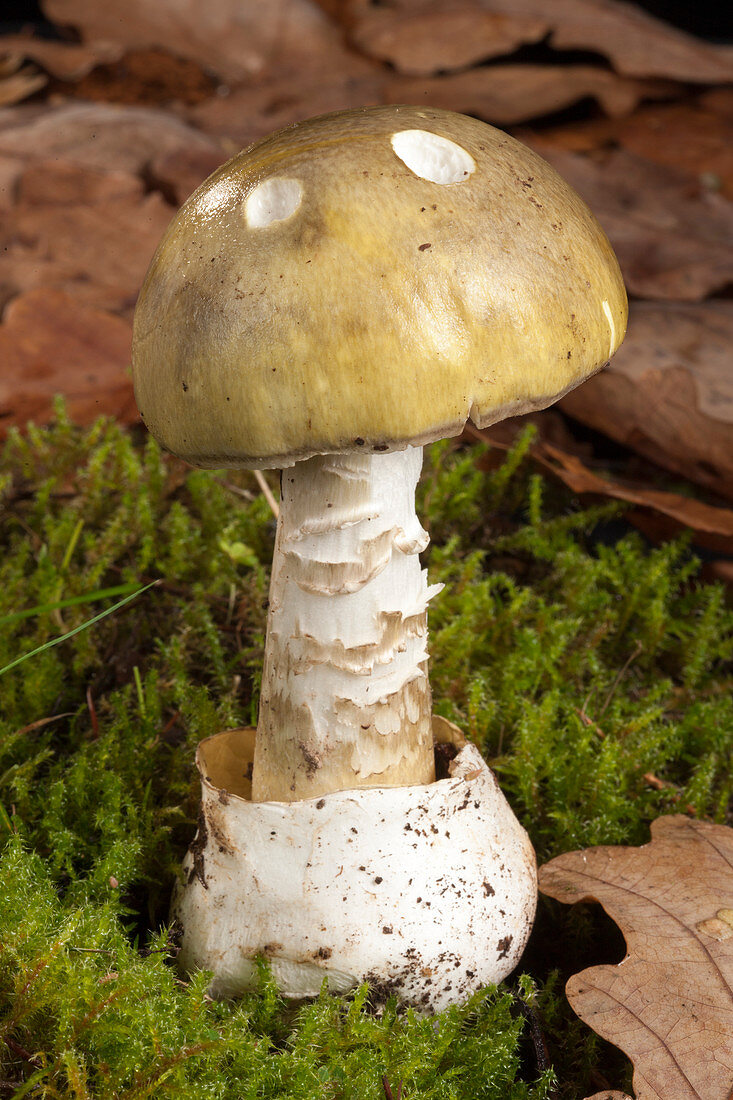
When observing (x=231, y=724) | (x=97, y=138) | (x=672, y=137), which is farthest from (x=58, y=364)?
(x=672, y=137)

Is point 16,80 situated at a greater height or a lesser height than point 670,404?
greater

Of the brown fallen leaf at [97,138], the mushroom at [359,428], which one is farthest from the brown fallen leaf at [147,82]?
the mushroom at [359,428]

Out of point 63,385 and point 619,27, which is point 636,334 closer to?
point 63,385

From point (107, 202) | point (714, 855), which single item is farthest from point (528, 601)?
point (107, 202)

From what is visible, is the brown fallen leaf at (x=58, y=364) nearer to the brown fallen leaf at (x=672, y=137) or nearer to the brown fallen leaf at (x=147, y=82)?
the brown fallen leaf at (x=147, y=82)

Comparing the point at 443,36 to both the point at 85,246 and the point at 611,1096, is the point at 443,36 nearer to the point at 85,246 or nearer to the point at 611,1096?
the point at 85,246

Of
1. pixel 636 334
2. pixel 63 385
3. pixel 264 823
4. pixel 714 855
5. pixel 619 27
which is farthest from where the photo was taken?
pixel 619 27
